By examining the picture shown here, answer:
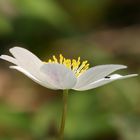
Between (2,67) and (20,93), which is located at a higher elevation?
(2,67)

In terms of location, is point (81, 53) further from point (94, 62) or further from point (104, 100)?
point (104, 100)

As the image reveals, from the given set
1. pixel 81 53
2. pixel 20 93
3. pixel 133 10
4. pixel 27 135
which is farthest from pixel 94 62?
pixel 133 10

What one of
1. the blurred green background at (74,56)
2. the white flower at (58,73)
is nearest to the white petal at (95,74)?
the white flower at (58,73)

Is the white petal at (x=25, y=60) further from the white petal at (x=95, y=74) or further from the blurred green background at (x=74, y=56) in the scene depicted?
the blurred green background at (x=74, y=56)

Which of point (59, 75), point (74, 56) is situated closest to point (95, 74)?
point (59, 75)

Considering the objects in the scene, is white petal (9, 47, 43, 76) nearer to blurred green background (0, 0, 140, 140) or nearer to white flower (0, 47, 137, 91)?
white flower (0, 47, 137, 91)

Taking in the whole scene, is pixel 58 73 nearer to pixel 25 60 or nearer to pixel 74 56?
pixel 25 60
